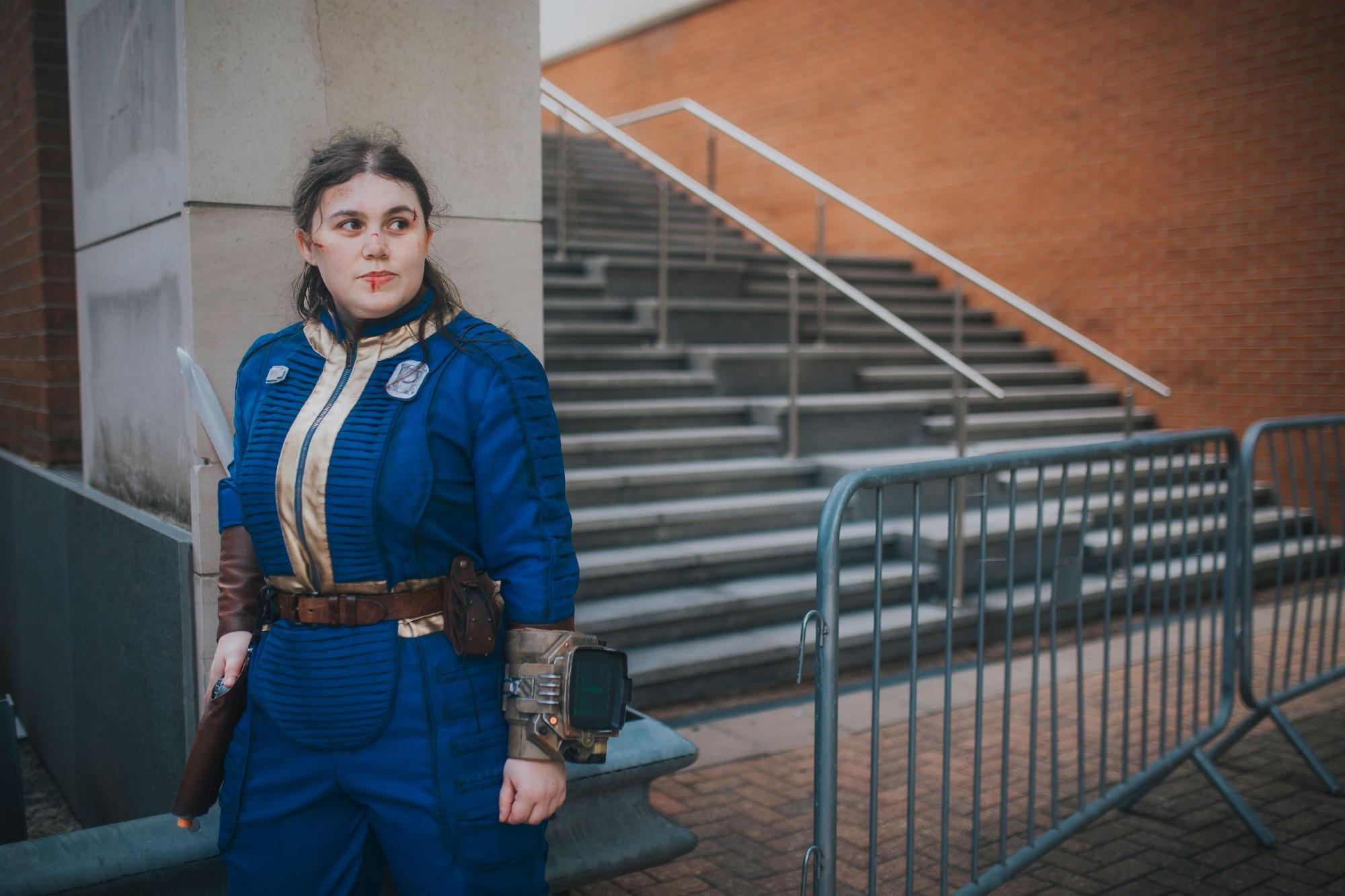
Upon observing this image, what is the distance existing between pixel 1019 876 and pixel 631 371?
4.52 m

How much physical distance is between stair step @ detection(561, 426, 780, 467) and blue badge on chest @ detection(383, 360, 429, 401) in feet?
13.3

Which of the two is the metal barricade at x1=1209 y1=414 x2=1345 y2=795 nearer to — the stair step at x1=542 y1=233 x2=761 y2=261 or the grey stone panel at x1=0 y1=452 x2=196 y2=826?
the grey stone panel at x1=0 y1=452 x2=196 y2=826

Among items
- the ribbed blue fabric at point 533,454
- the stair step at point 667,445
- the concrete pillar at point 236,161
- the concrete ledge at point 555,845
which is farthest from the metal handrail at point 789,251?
the ribbed blue fabric at point 533,454

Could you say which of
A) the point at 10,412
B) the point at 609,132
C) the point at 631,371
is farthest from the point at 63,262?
the point at 609,132

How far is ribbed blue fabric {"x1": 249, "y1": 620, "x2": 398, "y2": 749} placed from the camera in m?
1.72

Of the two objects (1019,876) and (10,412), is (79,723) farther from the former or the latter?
(1019,876)

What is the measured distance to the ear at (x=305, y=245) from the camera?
5.93ft

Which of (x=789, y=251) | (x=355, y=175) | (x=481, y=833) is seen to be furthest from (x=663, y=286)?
(x=481, y=833)

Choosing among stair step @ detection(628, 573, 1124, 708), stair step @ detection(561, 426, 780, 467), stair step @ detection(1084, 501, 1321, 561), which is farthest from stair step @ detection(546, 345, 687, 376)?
stair step @ detection(1084, 501, 1321, 561)

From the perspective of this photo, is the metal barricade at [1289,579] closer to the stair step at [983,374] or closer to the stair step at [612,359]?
the stair step at [983,374]

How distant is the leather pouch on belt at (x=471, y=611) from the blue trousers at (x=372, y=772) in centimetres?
5

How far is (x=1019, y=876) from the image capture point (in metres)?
3.30

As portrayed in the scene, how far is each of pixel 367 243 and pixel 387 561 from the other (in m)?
0.49

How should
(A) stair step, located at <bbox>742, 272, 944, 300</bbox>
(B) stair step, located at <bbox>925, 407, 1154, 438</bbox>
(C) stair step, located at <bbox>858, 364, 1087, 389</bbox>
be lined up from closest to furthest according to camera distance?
(B) stair step, located at <bbox>925, 407, 1154, 438</bbox>
(C) stair step, located at <bbox>858, 364, 1087, 389</bbox>
(A) stair step, located at <bbox>742, 272, 944, 300</bbox>
